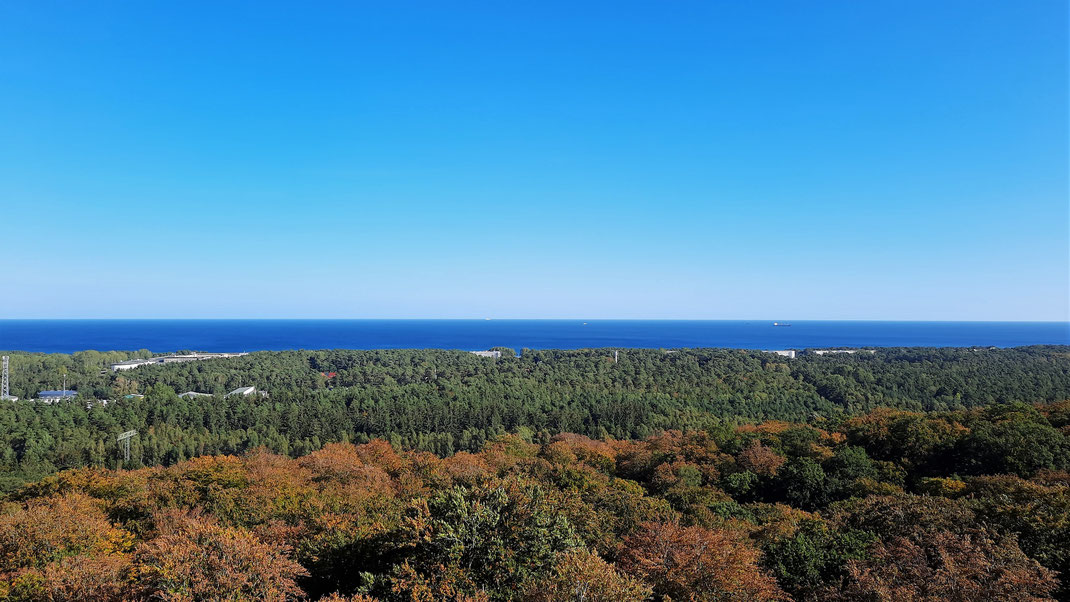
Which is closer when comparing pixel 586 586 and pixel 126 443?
pixel 586 586

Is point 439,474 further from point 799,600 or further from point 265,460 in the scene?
point 799,600

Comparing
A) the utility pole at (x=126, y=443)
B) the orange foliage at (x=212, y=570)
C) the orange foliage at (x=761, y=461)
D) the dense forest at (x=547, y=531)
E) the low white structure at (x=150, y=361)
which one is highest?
the orange foliage at (x=212, y=570)

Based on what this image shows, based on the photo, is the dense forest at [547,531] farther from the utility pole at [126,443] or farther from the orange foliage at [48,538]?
the utility pole at [126,443]

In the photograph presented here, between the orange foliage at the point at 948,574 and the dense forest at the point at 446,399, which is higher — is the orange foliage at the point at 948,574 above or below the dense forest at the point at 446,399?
above

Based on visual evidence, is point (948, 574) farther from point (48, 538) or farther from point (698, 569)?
point (48, 538)

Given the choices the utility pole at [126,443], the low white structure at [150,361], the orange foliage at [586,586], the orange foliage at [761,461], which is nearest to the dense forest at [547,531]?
the orange foliage at [586,586]

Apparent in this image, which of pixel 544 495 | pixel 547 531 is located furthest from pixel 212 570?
pixel 544 495

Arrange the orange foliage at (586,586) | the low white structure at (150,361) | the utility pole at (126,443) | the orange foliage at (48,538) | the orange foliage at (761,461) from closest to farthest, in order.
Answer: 1. the orange foliage at (586,586)
2. the orange foliage at (48,538)
3. the orange foliage at (761,461)
4. the utility pole at (126,443)
5. the low white structure at (150,361)
